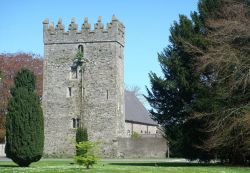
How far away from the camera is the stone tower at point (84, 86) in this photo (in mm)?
51562

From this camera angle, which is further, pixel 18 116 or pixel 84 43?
pixel 84 43

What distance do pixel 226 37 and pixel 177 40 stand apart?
196 inches

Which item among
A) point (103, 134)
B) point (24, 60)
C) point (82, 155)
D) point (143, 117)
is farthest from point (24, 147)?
point (143, 117)

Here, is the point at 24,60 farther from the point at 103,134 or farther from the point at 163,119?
the point at 163,119

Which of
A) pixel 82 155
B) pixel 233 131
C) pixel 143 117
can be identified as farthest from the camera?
Result: pixel 143 117

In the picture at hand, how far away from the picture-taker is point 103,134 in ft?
168

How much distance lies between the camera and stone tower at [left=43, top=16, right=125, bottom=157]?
51.6m

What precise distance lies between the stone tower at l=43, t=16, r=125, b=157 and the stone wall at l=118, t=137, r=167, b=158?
3.61ft

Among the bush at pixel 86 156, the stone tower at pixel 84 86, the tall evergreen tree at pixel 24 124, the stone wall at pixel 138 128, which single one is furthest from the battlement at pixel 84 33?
the bush at pixel 86 156

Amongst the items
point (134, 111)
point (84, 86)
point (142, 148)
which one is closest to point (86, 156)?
point (84, 86)

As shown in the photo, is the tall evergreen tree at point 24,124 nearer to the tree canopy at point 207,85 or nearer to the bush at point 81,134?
the tree canopy at point 207,85

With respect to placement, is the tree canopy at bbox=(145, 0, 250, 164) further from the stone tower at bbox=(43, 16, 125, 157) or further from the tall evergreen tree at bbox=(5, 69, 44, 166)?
the stone tower at bbox=(43, 16, 125, 157)

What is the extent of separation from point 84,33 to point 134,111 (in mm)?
21441

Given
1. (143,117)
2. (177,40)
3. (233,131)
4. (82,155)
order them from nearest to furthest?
(82,155)
(233,131)
(177,40)
(143,117)
